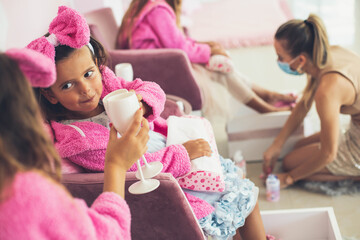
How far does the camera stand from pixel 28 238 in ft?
2.48

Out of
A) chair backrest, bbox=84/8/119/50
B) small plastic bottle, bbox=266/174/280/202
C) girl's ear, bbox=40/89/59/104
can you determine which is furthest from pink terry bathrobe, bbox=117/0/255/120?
girl's ear, bbox=40/89/59/104

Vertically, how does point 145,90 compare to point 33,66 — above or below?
below

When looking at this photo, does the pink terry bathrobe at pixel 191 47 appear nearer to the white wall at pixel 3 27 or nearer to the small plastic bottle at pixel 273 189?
the small plastic bottle at pixel 273 189

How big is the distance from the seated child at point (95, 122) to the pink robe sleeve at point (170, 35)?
1.15m

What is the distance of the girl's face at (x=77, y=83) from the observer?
1.21 metres

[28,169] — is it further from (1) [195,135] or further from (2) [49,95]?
(1) [195,135]

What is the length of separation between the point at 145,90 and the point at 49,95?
0.30m

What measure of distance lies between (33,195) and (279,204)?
1.55 m

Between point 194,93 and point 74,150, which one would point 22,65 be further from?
point 194,93

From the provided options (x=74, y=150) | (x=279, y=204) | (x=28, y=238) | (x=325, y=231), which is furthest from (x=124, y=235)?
(x=279, y=204)

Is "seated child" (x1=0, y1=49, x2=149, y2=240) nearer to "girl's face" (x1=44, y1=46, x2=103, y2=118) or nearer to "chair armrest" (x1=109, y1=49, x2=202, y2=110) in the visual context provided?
"girl's face" (x1=44, y1=46, x2=103, y2=118)

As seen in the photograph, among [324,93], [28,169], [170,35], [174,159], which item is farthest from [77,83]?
[170,35]

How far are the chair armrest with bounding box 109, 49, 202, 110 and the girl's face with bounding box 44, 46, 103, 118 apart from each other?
105 cm

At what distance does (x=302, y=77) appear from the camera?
347 cm
